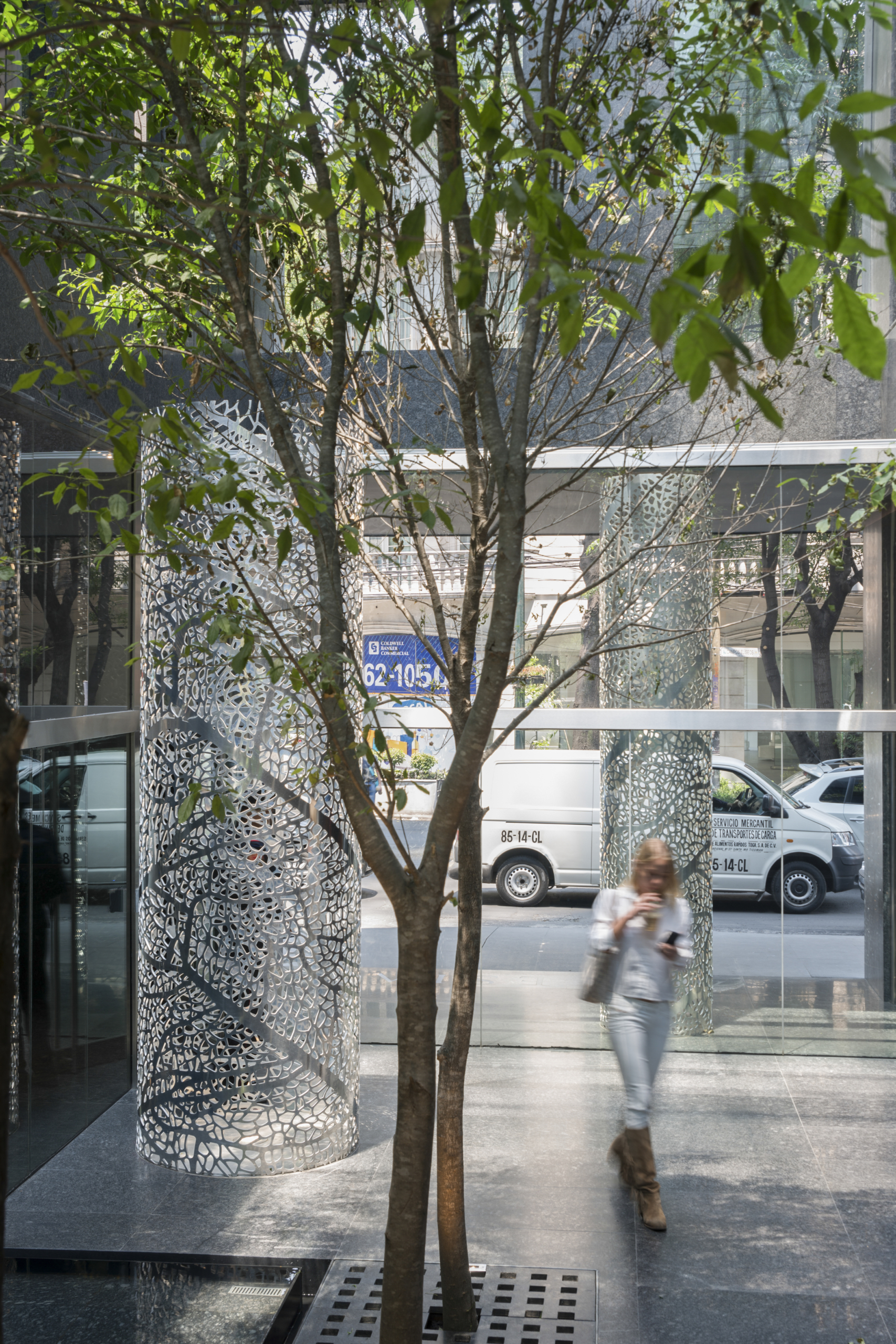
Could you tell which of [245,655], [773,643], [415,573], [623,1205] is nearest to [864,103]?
[245,655]

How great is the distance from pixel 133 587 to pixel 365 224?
4.59 meters

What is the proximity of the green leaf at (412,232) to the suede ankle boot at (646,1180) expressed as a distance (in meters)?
4.79

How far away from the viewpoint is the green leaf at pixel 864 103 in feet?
4.78

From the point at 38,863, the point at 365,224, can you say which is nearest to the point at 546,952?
the point at 38,863

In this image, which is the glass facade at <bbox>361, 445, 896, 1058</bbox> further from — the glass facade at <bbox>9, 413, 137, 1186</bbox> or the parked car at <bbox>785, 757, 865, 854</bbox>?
the glass facade at <bbox>9, 413, 137, 1186</bbox>

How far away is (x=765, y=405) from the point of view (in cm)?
160

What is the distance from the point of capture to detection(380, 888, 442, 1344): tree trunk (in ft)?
12.9

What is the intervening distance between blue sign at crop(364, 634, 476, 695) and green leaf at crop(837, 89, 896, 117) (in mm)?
7556

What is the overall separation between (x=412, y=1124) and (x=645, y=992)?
2.08 meters

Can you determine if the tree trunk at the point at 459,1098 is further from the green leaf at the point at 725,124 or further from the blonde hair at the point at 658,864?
the green leaf at the point at 725,124

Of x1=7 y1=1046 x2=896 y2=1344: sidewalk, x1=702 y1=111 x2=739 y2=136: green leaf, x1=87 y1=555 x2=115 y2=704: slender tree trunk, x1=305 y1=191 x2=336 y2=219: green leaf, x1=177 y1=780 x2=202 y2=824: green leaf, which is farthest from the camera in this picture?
x1=87 y1=555 x2=115 y2=704: slender tree trunk

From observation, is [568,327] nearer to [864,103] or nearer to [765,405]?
[765,405]

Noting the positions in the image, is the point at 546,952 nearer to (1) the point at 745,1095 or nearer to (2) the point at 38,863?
(1) the point at 745,1095

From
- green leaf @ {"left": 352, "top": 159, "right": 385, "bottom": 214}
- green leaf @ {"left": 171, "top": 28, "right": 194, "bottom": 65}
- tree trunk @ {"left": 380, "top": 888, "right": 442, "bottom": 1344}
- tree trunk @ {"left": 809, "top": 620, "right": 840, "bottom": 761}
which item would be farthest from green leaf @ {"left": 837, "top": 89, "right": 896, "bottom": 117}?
tree trunk @ {"left": 809, "top": 620, "right": 840, "bottom": 761}
